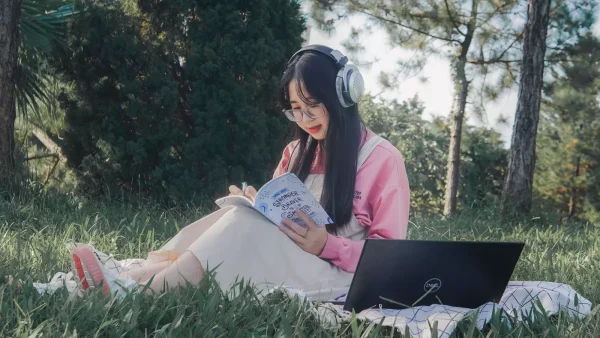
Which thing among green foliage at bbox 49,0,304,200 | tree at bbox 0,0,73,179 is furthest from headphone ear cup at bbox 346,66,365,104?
tree at bbox 0,0,73,179

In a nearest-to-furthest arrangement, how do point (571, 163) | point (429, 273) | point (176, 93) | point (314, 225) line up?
point (429, 273) → point (314, 225) → point (176, 93) → point (571, 163)

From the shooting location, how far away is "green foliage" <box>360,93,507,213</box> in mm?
15977

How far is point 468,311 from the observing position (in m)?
2.27

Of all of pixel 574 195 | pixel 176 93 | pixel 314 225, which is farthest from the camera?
pixel 574 195

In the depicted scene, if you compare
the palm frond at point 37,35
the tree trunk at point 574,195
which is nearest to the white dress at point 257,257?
the palm frond at point 37,35

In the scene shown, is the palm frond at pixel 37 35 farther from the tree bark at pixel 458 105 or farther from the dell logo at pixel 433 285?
the tree bark at pixel 458 105

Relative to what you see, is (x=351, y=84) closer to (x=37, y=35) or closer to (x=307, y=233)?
(x=307, y=233)

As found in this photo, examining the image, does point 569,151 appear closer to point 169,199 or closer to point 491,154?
point 491,154

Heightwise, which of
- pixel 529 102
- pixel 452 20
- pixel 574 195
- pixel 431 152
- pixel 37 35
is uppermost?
pixel 452 20

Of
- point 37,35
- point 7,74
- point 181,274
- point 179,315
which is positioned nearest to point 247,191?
point 181,274

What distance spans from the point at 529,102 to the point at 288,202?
5.01 meters

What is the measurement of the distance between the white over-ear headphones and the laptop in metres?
0.68

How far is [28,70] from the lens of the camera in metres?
6.83

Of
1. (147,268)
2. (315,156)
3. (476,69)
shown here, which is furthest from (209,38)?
(476,69)
